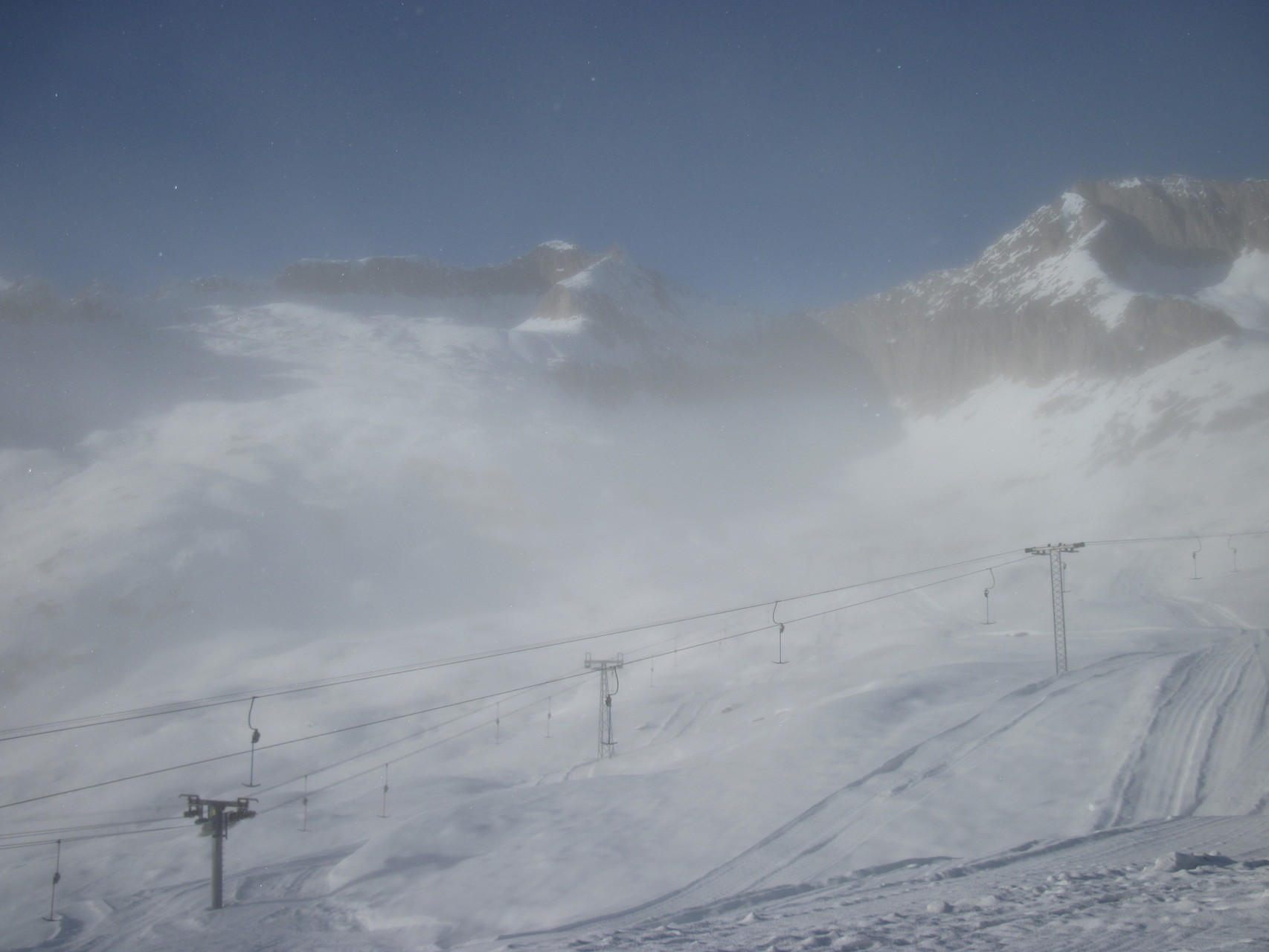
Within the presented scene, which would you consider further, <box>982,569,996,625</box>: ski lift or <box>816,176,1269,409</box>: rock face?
<box>816,176,1269,409</box>: rock face

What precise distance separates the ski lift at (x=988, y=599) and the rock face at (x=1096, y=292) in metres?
58.3

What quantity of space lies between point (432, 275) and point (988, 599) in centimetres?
13806

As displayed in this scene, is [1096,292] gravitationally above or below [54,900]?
above

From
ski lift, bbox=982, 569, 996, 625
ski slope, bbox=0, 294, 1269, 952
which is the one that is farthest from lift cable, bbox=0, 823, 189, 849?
ski lift, bbox=982, 569, 996, 625

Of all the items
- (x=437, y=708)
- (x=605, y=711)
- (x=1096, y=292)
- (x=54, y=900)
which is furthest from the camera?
Answer: (x=1096, y=292)

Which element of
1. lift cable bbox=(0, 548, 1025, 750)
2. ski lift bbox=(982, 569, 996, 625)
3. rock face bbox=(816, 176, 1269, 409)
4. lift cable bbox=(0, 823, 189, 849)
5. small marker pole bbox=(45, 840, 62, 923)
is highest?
rock face bbox=(816, 176, 1269, 409)

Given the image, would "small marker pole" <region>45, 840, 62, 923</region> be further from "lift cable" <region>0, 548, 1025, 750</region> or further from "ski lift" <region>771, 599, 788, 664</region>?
"ski lift" <region>771, 599, 788, 664</region>

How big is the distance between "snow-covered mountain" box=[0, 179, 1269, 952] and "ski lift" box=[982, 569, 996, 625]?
0.60 m

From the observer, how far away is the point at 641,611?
64.2 meters

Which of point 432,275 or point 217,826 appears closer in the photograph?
point 217,826

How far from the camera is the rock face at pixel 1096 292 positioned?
99000 millimetres

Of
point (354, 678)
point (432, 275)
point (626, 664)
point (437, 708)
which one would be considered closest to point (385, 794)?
point (437, 708)

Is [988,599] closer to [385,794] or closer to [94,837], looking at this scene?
[385,794]

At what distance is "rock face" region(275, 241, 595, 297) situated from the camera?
481 ft
